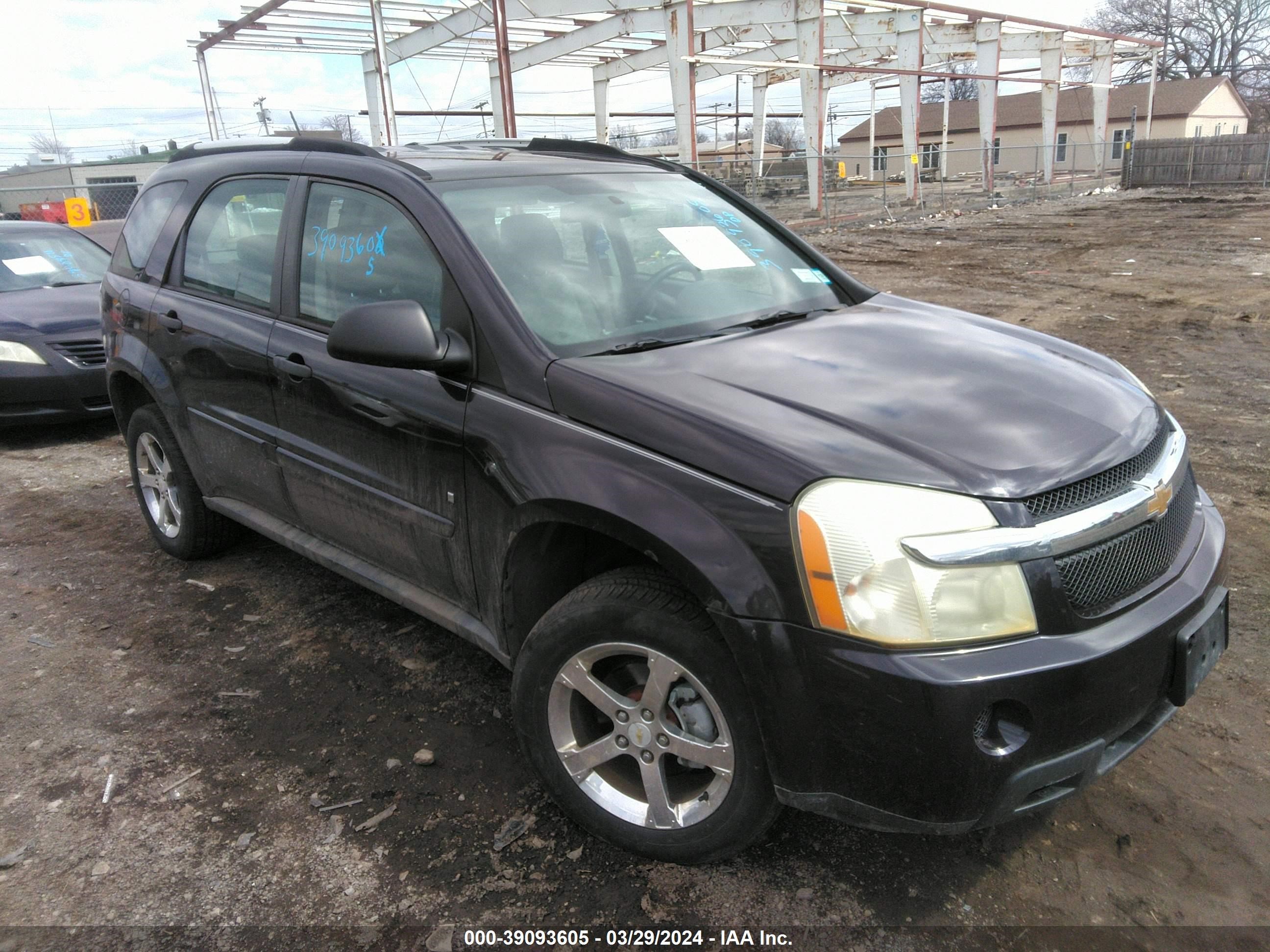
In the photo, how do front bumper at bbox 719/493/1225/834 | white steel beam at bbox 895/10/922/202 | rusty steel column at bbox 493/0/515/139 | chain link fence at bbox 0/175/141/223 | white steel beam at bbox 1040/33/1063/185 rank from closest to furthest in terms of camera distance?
1. front bumper at bbox 719/493/1225/834
2. chain link fence at bbox 0/175/141/223
3. rusty steel column at bbox 493/0/515/139
4. white steel beam at bbox 895/10/922/202
5. white steel beam at bbox 1040/33/1063/185

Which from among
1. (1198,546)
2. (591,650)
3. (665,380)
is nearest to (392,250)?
(665,380)

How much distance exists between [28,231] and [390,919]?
8.32m

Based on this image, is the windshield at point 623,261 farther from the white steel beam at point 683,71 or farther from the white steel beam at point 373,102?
the white steel beam at point 373,102

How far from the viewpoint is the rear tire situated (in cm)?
428

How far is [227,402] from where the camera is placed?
3707mm

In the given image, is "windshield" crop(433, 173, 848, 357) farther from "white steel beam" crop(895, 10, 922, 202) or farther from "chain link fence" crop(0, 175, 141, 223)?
"white steel beam" crop(895, 10, 922, 202)

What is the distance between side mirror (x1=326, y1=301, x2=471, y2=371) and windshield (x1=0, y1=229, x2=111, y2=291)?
662cm

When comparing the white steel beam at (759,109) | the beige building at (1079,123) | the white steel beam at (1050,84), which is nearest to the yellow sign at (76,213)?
the white steel beam at (759,109)

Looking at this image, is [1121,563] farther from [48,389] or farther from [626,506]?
[48,389]

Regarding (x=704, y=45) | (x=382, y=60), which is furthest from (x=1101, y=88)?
(x=382, y=60)

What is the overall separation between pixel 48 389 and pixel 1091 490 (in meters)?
7.28

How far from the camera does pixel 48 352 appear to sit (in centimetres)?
694

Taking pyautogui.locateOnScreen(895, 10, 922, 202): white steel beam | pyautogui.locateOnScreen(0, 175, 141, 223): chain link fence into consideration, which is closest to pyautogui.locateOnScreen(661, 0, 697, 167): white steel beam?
pyautogui.locateOnScreen(895, 10, 922, 202): white steel beam

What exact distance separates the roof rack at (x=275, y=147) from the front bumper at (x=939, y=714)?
7.46ft
